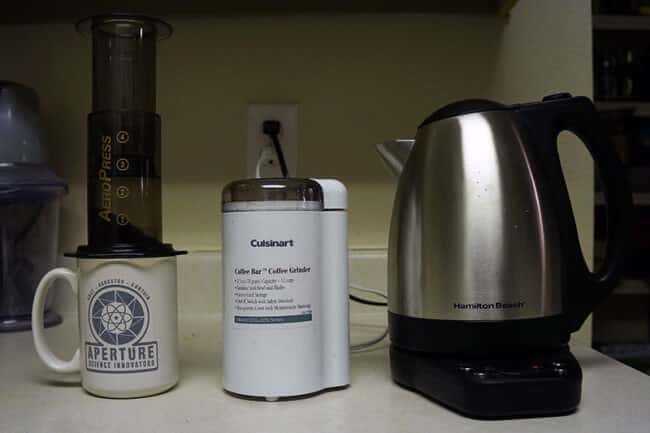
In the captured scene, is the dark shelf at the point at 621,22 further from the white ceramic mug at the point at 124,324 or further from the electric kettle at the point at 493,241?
the white ceramic mug at the point at 124,324

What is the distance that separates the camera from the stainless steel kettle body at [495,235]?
46 centimetres

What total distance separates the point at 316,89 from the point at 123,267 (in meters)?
0.51

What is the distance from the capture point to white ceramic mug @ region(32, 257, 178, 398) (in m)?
0.47

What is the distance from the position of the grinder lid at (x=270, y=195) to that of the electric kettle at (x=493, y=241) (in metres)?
0.11

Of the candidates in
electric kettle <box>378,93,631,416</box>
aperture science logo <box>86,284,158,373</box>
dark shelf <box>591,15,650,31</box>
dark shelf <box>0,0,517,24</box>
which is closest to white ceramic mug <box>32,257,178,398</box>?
aperture science logo <box>86,284,158,373</box>

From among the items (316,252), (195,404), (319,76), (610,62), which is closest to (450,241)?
(316,252)

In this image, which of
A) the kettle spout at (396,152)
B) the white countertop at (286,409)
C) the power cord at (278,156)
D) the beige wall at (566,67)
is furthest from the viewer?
the power cord at (278,156)

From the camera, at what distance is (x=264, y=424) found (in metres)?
0.42

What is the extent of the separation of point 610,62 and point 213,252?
1325mm

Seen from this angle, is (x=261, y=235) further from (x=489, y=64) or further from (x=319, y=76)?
(x=489, y=64)

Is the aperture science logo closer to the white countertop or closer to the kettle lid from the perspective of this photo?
the white countertop

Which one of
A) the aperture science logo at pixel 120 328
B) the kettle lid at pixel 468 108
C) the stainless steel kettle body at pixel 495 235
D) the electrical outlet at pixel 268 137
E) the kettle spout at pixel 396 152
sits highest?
the electrical outlet at pixel 268 137

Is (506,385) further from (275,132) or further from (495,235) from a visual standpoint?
(275,132)

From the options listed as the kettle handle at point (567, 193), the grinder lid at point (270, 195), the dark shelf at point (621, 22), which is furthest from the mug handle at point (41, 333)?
the dark shelf at point (621, 22)
